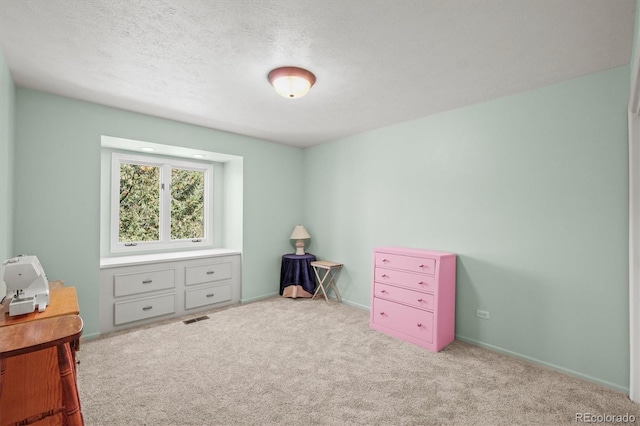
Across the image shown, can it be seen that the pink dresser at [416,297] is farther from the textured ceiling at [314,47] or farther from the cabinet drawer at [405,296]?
the textured ceiling at [314,47]

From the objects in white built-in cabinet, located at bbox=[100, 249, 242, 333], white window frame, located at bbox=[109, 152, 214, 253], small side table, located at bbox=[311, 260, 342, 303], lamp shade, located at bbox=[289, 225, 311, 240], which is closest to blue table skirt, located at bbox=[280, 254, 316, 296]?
small side table, located at bbox=[311, 260, 342, 303]

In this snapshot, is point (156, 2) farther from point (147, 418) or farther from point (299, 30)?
point (147, 418)

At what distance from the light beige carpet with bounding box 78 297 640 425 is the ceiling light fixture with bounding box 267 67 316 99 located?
2291 mm

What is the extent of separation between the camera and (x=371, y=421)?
1.92 metres

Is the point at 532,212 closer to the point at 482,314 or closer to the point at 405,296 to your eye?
the point at 482,314

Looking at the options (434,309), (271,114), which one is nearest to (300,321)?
(434,309)

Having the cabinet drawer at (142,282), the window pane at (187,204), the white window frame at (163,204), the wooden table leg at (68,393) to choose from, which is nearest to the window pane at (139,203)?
the white window frame at (163,204)

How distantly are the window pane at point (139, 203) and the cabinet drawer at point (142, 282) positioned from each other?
78cm

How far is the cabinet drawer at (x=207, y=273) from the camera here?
13.1 feet

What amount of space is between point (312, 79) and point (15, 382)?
2691mm

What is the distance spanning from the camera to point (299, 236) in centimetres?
484

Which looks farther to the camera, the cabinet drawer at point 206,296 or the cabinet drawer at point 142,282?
the cabinet drawer at point 206,296

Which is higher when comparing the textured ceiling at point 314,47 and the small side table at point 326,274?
the textured ceiling at point 314,47

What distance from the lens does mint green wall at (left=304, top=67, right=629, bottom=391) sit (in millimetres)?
2361
